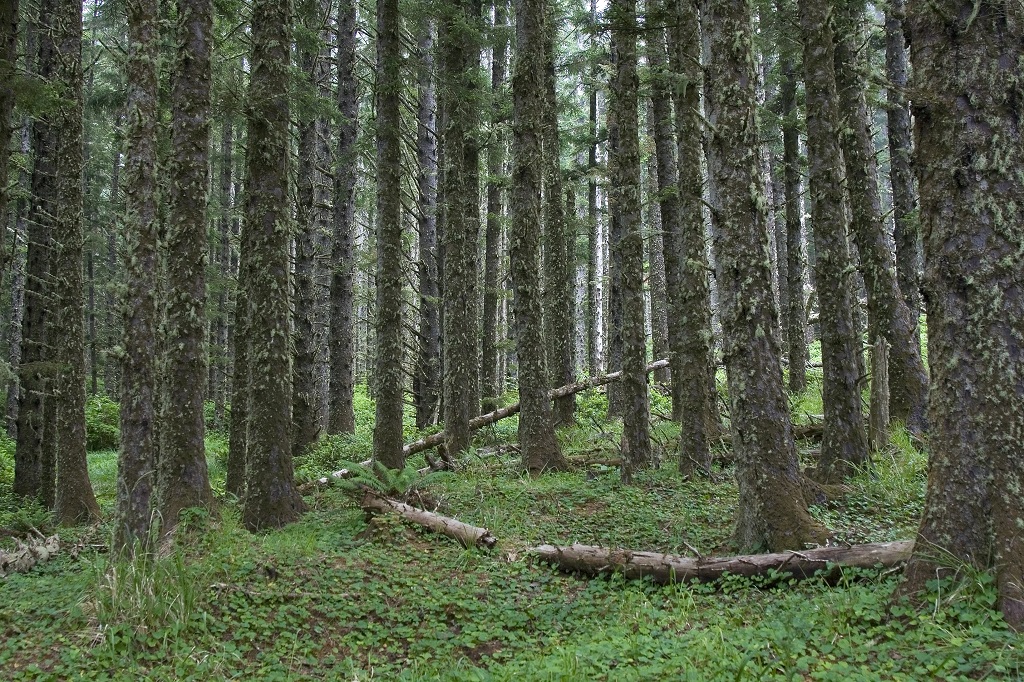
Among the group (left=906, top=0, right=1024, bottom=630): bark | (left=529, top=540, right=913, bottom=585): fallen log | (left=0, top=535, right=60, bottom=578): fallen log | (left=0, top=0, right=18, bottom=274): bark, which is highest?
(left=0, top=0, right=18, bottom=274): bark

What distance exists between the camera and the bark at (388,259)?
10.6 m

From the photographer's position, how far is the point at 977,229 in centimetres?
443

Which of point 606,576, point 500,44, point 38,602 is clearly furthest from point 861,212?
point 38,602

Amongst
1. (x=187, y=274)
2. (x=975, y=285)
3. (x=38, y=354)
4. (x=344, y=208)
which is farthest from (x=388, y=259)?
(x=38, y=354)

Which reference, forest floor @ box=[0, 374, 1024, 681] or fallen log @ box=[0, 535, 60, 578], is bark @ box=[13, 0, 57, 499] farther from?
forest floor @ box=[0, 374, 1024, 681]

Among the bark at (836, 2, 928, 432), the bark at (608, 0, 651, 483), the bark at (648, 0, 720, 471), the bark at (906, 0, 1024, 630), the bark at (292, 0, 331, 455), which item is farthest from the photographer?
the bark at (292, 0, 331, 455)

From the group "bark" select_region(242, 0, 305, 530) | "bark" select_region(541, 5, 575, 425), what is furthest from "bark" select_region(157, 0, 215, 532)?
"bark" select_region(541, 5, 575, 425)

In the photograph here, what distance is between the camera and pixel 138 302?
21.9ft

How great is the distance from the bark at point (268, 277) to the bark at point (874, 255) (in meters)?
8.34

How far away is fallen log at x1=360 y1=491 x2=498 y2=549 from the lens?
7.59m

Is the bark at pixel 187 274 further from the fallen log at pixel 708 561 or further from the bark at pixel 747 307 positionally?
the bark at pixel 747 307

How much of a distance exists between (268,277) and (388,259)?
2.54 metres

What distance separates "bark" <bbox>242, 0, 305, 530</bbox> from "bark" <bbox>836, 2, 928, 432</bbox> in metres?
8.34

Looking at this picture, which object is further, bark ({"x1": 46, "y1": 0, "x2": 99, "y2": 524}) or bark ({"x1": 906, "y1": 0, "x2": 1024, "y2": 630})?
bark ({"x1": 46, "y1": 0, "x2": 99, "y2": 524})
